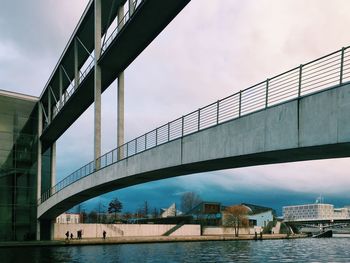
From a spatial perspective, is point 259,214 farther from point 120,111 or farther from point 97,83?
point 97,83

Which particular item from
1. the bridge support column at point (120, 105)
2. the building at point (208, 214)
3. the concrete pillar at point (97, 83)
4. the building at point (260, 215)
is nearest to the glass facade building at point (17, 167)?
the concrete pillar at point (97, 83)

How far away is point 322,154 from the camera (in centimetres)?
1587

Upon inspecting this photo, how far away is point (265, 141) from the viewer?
53.5ft

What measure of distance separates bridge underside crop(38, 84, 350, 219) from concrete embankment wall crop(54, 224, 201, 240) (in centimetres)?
3654

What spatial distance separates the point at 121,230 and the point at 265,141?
5913cm

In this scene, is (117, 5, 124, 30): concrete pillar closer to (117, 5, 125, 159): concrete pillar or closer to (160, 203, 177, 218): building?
(117, 5, 125, 159): concrete pillar

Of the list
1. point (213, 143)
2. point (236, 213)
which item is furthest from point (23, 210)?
point (236, 213)

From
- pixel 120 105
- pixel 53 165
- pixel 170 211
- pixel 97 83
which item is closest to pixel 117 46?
pixel 97 83

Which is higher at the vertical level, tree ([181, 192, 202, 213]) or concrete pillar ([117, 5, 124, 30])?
concrete pillar ([117, 5, 124, 30])

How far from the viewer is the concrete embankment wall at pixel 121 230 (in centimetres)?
6122

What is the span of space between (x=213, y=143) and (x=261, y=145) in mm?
3383

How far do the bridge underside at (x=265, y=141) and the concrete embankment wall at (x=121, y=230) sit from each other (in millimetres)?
36537

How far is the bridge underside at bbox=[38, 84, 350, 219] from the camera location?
13.7 meters

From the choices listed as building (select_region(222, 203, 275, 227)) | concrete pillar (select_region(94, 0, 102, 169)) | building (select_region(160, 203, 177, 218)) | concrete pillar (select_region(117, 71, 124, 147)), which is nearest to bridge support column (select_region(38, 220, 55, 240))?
concrete pillar (select_region(94, 0, 102, 169))
